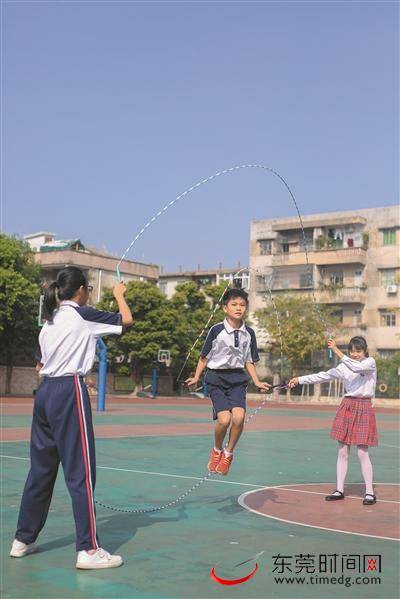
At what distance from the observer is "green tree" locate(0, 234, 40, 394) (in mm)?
48719

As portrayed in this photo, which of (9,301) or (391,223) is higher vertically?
(391,223)

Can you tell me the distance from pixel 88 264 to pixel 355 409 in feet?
201

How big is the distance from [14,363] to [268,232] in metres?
28.7

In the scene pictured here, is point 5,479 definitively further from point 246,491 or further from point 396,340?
point 396,340

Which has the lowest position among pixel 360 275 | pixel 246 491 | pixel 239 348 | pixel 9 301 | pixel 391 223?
pixel 246 491

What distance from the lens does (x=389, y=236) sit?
6712 centimetres

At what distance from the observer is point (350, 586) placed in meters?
5.54

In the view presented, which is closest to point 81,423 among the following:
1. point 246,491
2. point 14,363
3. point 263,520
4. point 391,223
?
point 263,520

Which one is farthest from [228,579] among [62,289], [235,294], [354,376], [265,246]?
[265,246]

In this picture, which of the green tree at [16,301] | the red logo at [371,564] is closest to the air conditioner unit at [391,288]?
the green tree at [16,301]

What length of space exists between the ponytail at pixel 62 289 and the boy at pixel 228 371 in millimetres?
2610

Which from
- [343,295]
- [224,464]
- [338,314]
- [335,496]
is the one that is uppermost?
[343,295]

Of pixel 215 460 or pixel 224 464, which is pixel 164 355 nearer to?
pixel 215 460

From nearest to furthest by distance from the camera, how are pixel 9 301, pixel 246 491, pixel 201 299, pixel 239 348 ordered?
pixel 239 348 → pixel 246 491 → pixel 9 301 → pixel 201 299
